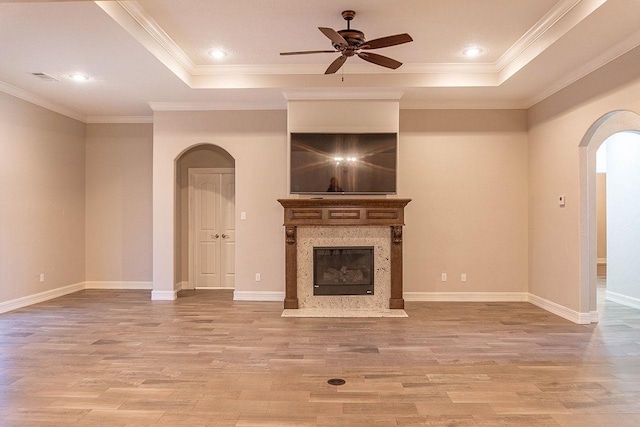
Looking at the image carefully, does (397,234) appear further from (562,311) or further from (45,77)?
(45,77)

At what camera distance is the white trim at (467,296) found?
6059 millimetres

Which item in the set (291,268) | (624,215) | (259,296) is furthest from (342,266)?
(624,215)

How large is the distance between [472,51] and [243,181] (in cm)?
360

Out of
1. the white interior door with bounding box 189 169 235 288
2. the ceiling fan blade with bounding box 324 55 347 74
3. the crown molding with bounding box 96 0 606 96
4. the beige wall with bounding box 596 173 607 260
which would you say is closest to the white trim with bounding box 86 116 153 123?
the white interior door with bounding box 189 169 235 288

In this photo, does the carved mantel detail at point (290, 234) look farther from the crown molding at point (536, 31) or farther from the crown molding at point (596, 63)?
the crown molding at point (596, 63)

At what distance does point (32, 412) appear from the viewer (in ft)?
8.78

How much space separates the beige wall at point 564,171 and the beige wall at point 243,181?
370 centimetres

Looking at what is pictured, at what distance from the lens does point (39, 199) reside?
6.06 meters

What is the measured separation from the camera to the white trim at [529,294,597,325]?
4809 millimetres

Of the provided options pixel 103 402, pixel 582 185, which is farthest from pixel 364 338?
pixel 582 185

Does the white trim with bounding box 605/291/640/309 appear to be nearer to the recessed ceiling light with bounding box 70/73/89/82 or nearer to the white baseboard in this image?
the white baseboard

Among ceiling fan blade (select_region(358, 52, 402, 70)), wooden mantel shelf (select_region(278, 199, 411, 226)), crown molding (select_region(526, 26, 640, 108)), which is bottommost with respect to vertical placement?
wooden mantel shelf (select_region(278, 199, 411, 226))

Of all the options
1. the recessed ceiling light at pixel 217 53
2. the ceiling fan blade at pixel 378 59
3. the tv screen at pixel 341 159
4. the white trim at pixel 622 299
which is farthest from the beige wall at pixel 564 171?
the recessed ceiling light at pixel 217 53

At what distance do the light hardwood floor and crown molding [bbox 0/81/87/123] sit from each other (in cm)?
298
